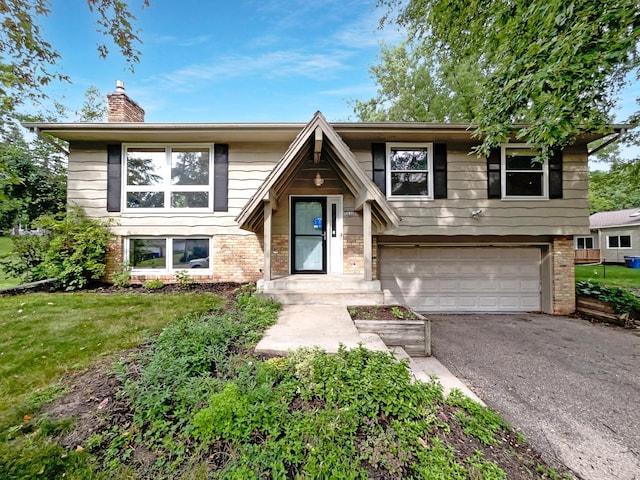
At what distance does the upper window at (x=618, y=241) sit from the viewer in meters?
17.2

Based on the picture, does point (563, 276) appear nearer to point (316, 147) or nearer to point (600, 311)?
point (600, 311)

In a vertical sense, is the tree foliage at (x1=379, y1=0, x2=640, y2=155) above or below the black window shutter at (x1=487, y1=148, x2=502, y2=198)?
above

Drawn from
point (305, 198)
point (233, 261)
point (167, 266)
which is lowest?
point (167, 266)

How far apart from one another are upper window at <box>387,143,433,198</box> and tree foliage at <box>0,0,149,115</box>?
18.2 feet

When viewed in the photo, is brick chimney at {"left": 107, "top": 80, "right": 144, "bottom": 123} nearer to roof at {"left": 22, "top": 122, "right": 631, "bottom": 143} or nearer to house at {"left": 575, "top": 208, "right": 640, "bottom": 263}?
roof at {"left": 22, "top": 122, "right": 631, "bottom": 143}

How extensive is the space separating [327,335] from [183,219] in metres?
5.22

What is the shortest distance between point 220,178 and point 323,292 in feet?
13.3

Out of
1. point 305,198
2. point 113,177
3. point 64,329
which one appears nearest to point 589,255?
point 305,198

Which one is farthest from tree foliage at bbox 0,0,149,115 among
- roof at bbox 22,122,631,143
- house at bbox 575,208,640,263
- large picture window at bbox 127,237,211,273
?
house at bbox 575,208,640,263

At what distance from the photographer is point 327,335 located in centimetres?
331

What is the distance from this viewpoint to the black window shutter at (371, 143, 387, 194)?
663 cm

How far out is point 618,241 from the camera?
1780cm

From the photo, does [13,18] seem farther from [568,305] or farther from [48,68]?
[568,305]

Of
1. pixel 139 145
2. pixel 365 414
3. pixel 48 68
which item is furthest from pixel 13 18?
pixel 365 414
